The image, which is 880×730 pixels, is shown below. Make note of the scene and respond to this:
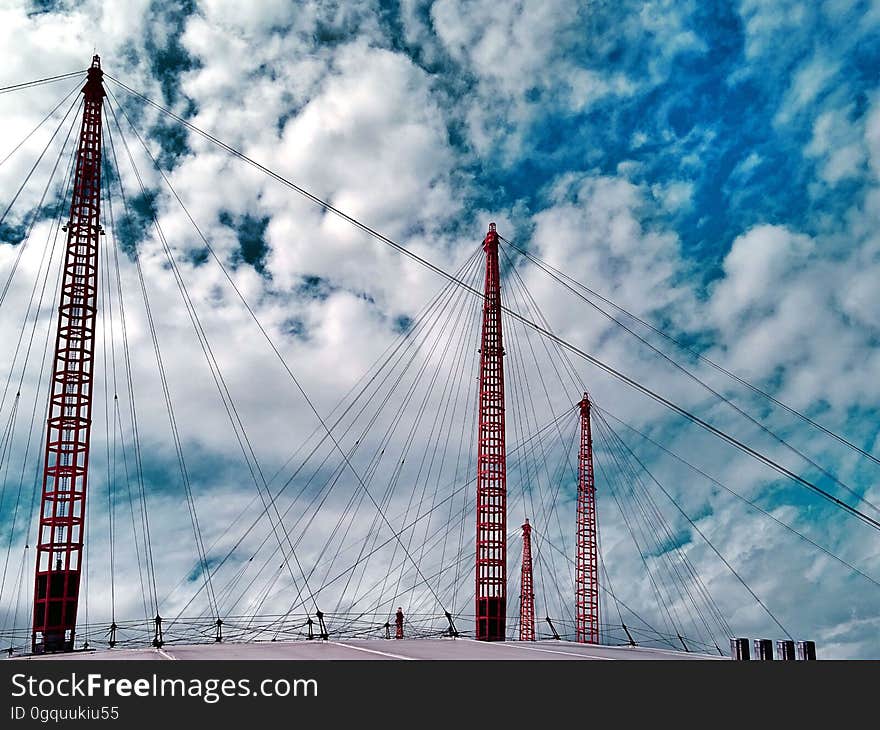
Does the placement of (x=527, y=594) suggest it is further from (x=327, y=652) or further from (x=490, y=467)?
(x=327, y=652)

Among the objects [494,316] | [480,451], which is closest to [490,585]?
[480,451]

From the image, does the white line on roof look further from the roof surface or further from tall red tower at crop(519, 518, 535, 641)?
tall red tower at crop(519, 518, 535, 641)

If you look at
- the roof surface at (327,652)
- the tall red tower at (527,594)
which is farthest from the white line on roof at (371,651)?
the tall red tower at (527,594)

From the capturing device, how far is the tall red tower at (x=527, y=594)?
11869 cm

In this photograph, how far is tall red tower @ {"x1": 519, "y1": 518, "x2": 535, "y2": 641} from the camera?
118688mm

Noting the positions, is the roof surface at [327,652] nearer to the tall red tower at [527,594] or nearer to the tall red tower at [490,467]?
the tall red tower at [490,467]

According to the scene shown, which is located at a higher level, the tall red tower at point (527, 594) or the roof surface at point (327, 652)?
the tall red tower at point (527, 594)

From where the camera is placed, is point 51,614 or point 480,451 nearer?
point 51,614

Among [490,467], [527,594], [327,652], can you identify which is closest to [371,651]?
[327,652]
